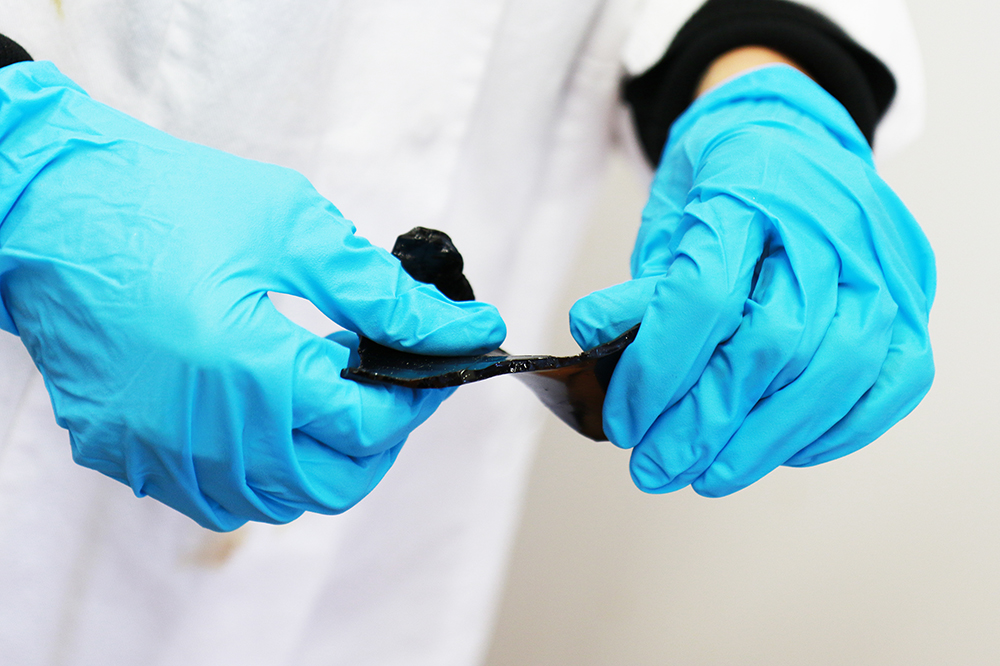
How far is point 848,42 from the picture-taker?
624 millimetres

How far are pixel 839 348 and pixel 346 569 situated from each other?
1.62ft

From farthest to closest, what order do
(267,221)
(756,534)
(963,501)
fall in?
(756,534), (963,501), (267,221)

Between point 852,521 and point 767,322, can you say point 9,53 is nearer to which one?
point 767,322

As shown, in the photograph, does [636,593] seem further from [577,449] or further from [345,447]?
[345,447]

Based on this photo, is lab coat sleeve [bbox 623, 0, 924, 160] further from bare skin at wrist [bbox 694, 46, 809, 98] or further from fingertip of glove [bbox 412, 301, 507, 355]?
fingertip of glove [bbox 412, 301, 507, 355]

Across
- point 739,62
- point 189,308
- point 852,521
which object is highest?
point 739,62

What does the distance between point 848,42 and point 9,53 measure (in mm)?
623

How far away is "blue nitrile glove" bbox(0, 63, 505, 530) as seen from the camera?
0.38 meters

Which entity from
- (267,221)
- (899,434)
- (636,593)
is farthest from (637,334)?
(636,593)

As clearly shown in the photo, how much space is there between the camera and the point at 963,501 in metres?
0.84

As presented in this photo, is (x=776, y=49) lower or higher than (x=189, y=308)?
higher

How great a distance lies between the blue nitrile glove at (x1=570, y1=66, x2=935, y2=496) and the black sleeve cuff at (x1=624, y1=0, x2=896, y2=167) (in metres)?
0.13

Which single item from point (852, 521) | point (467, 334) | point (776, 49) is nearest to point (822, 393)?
point (467, 334)

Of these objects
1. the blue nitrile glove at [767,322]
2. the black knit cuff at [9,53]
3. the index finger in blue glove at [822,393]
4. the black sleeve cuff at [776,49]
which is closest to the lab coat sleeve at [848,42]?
the black sleeve cuff at [776,49]
